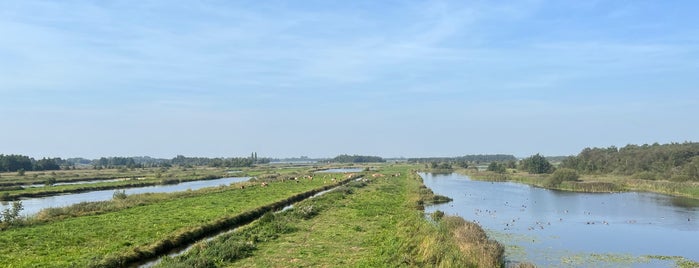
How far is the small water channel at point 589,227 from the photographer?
25.5m

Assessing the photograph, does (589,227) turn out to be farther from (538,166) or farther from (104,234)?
(538,166)

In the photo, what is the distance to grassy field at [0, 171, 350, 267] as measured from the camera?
2031cm

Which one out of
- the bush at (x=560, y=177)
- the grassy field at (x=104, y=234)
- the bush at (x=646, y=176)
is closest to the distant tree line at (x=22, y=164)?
the grassy field at (x=104, y=234)

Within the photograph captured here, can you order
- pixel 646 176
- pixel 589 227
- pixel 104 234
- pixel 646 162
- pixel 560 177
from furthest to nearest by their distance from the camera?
pixel 646 162
pixel 646 176
pixel 560 177
pixel 589 227
pixel 104 234

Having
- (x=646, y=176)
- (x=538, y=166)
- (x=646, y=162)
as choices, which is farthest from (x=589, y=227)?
(x=538, y=166)

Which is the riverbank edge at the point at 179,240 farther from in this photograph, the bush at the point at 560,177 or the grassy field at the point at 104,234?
the bush at the point at 560,177

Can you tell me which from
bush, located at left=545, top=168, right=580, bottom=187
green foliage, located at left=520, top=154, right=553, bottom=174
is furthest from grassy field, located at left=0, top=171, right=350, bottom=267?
green foliage, located at left=520, top=154, right=553, bottom=174

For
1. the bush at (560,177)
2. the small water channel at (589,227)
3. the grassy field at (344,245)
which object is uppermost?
the bush at (560,177)

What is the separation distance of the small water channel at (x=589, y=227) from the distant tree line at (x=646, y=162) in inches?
1243

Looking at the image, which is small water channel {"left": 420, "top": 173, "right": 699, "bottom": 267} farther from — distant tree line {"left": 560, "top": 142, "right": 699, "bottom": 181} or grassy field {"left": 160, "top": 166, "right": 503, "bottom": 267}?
distant tree line {"left": 560, "top": 142, "right": 699, "bottom": 181}

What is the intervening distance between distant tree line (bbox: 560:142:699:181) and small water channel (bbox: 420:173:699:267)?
3158 cm

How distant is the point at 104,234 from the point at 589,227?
1256 inches

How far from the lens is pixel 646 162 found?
103438 millimetres

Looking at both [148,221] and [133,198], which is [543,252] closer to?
[148,221]
